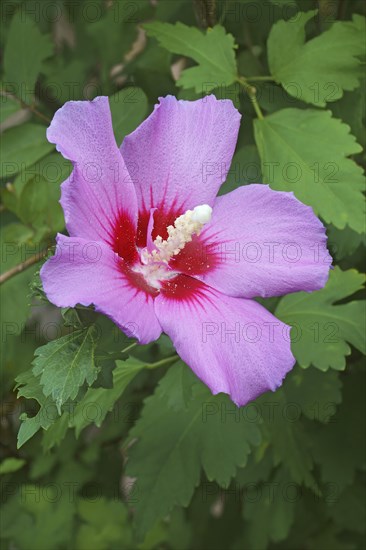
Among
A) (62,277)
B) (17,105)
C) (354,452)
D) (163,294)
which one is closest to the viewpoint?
(62,277)

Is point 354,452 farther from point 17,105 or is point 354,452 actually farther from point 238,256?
point 17,105

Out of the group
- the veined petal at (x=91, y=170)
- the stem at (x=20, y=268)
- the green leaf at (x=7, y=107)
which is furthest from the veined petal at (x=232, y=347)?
the green leaf at (x=7, y=107)

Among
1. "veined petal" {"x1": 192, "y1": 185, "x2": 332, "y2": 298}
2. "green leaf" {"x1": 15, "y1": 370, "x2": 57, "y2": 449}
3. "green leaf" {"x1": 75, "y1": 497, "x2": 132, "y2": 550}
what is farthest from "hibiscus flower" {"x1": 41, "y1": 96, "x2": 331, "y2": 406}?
"green leaf" {"x1": 75, "y1": 497, "x2": 132, "y2": 550}

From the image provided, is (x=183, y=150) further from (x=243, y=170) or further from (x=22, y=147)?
(x=22, y=147)

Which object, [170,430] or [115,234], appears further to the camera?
[170,430]

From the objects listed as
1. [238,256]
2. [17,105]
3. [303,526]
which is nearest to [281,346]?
[238,256]

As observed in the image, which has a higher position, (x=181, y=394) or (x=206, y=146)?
(x=206, y=146)

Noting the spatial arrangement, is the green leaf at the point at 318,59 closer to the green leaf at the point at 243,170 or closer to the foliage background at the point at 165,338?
the foliage background at the point at 165,338
